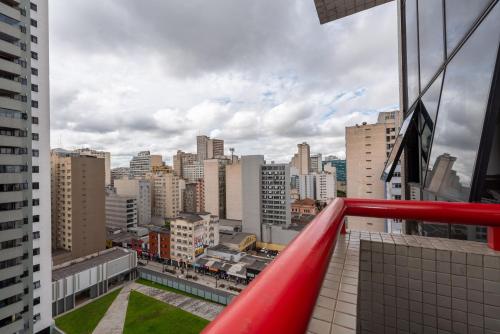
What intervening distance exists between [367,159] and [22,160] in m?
30.7

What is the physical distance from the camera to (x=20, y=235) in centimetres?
1402

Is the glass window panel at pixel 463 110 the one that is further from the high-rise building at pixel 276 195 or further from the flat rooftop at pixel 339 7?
the high-rise building at pixel 276 195

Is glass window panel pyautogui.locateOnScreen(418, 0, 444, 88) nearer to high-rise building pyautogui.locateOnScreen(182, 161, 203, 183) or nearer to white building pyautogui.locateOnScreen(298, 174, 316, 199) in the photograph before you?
white building pyautogui.locateOnScreen(298, 174, 316, 199)

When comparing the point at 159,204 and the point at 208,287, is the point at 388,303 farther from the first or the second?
the point at 159,204

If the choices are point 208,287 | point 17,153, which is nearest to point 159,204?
point 208,287

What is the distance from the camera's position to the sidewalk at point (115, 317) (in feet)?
64.7

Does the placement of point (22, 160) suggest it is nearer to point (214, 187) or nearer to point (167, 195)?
point (214, 187)

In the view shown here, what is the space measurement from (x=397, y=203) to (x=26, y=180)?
63.4 ft

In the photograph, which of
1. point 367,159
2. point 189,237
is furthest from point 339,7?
point 189,237

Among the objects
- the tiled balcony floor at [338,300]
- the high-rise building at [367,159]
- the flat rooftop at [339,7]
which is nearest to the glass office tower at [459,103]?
the tiled balcony floor at [338,300]

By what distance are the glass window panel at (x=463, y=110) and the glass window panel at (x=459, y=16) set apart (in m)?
0.23

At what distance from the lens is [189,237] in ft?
106

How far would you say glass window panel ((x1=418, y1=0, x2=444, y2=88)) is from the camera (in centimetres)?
416

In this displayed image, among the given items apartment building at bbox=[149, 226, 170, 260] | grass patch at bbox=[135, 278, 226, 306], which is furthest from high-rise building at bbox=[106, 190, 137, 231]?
grass patch at bbox=[135, 278, 226, 306]
